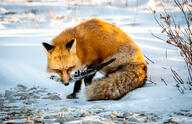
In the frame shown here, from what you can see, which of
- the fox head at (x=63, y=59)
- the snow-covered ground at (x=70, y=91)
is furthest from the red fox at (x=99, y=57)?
the snow-covered ground at (x=70, y=91)

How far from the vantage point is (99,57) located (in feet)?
10.6

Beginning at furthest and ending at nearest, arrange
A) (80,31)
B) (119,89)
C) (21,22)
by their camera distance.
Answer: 1. (21,22)
2. (80,31)
3. (119,89)

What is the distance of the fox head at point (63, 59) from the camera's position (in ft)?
8.63

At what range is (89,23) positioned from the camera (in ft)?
11.3

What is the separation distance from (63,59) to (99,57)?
754 mm

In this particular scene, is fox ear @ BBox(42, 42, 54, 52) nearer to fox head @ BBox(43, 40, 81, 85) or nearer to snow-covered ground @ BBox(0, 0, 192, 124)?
fox head @ BBox(43, 40, 81, 85)

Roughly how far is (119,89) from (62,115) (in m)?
1.01

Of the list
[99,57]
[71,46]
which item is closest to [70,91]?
[99,57]

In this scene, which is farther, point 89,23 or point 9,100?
point 89,23

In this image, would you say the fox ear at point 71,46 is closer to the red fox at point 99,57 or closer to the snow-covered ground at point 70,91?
the red fox at point 99,57

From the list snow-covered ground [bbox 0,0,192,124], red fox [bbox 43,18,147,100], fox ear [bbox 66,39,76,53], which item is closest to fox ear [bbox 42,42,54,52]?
red fox [bbox 43,18,147,100]

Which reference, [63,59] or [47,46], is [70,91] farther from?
[47,46]

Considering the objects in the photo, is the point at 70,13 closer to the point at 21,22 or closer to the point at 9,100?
the point at 21,22

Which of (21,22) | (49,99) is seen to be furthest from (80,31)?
(21,22)
